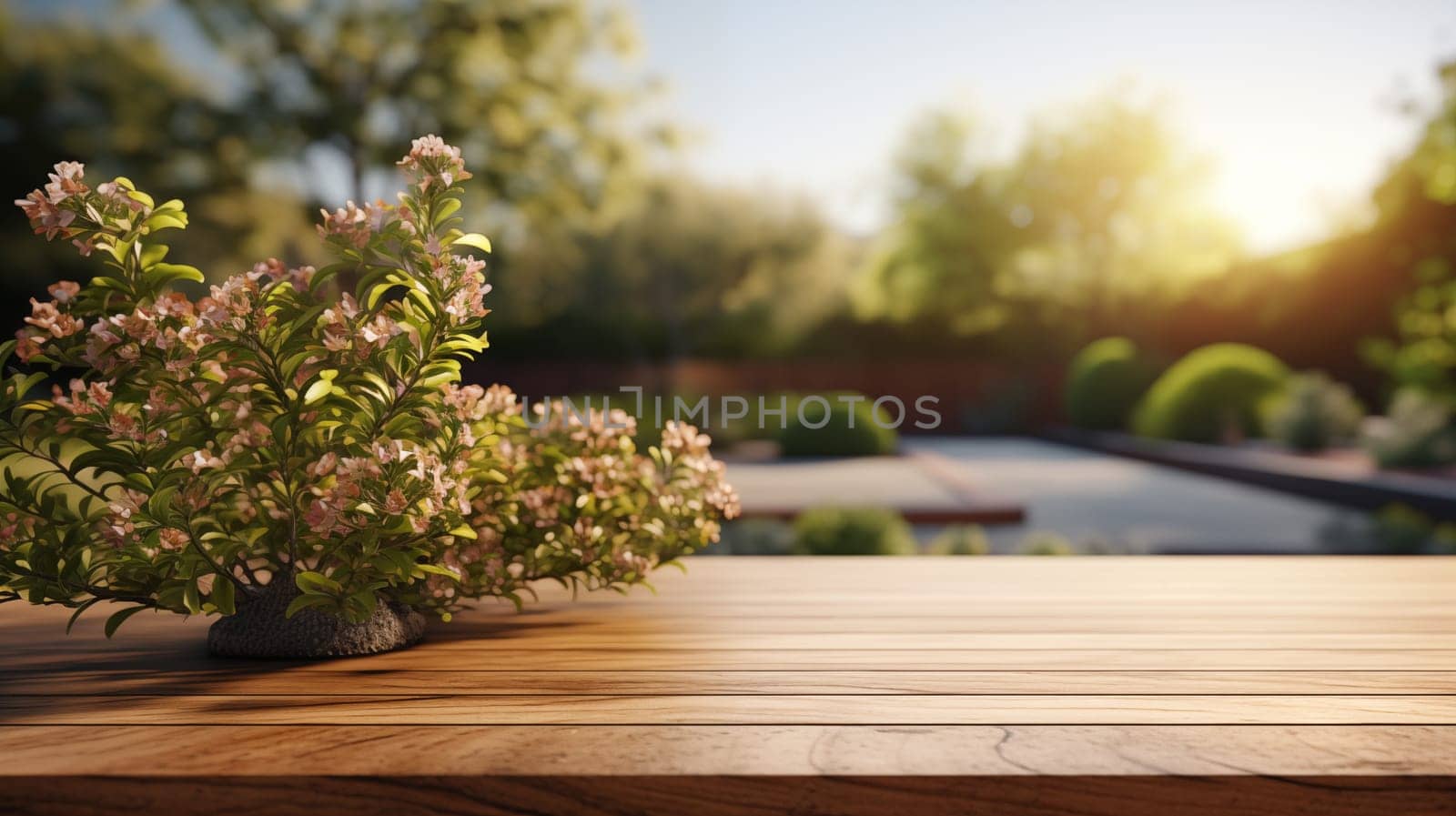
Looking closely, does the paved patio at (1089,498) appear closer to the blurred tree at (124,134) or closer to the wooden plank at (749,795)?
the wooden plank at (749,795)

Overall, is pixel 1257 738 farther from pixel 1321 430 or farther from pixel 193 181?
pixel 193 181

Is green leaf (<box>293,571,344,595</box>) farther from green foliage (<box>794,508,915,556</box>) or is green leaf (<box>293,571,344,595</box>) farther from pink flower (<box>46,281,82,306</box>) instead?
green foliage (<box>794,508,915,556</box>)

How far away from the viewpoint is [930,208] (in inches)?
848

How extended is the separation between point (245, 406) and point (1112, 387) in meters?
15.6

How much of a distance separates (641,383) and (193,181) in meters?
8.71

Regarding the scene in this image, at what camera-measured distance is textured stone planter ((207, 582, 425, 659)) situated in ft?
5.20

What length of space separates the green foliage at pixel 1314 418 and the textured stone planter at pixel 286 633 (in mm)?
11223

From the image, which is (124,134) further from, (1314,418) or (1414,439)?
(1414,439)

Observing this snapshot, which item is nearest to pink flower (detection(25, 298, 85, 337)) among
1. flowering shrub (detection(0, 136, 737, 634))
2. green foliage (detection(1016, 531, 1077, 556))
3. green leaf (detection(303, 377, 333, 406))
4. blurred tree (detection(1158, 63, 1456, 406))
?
flowering shrub (detection(0, 136, 737, 634))

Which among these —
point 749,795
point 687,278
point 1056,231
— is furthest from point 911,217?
point 749,795

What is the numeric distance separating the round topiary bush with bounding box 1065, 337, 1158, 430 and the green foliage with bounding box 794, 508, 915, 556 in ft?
38.5

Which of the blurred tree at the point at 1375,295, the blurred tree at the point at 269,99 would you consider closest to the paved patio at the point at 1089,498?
the blurred tree at the point at 1375,295

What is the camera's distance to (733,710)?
4.34ft

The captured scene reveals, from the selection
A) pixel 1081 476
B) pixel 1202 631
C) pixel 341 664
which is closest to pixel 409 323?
pixel 341 664
